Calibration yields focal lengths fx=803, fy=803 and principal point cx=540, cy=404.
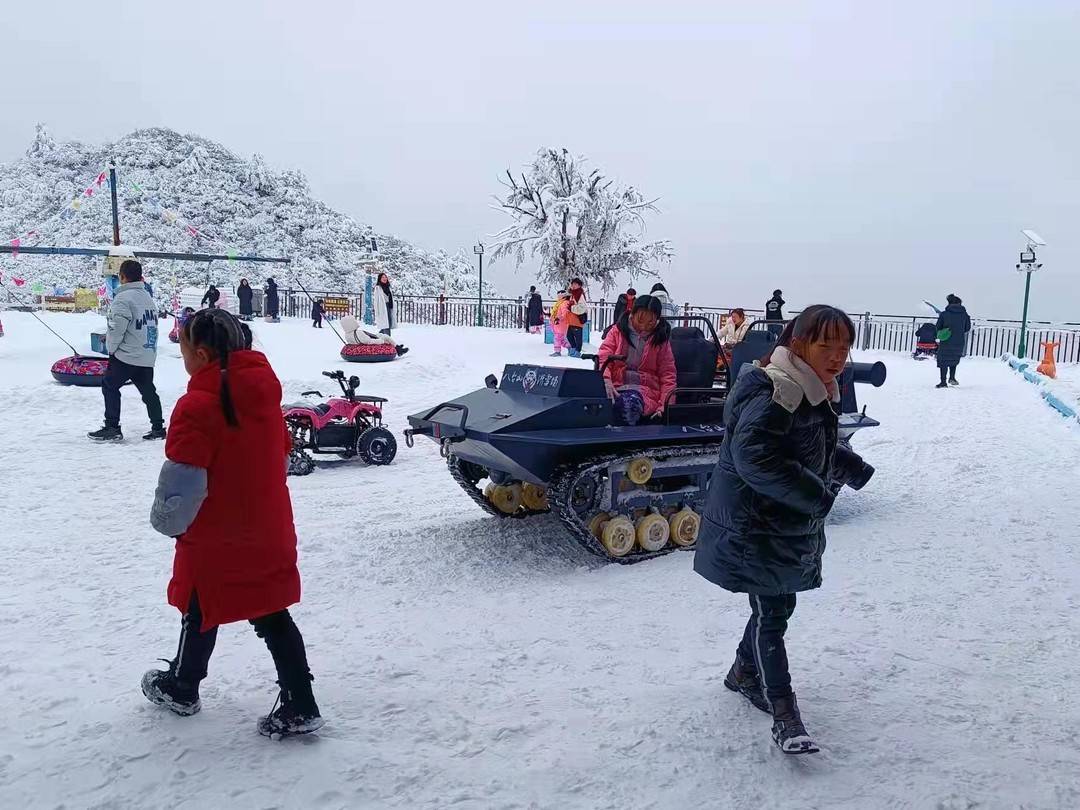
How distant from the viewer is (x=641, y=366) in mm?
5852

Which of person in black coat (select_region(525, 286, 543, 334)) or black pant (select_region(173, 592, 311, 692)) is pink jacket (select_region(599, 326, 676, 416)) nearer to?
black pant (select_region(173, 592, 311, 692))

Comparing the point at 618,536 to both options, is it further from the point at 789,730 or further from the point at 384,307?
the point at 384,307

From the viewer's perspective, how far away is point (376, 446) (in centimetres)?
831

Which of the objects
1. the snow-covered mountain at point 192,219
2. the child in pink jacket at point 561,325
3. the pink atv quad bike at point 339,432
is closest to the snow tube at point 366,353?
the child in pink jacket at point 561,325

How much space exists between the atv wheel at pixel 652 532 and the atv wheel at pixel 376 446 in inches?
147

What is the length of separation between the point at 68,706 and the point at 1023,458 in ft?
29.1

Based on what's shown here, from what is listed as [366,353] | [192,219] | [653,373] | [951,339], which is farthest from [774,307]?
[192,219]

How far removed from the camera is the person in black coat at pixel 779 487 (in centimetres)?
271

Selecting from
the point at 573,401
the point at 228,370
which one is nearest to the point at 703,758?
the point at 228,370

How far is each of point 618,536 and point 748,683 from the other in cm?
208

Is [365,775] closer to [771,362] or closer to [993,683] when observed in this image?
[771,362]

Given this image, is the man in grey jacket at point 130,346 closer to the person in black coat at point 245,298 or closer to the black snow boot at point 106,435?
the black snow boot at point 106,435

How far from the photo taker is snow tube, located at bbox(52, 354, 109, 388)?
11.5 meters

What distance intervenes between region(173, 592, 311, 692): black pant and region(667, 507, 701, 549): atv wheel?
3.21 metres
